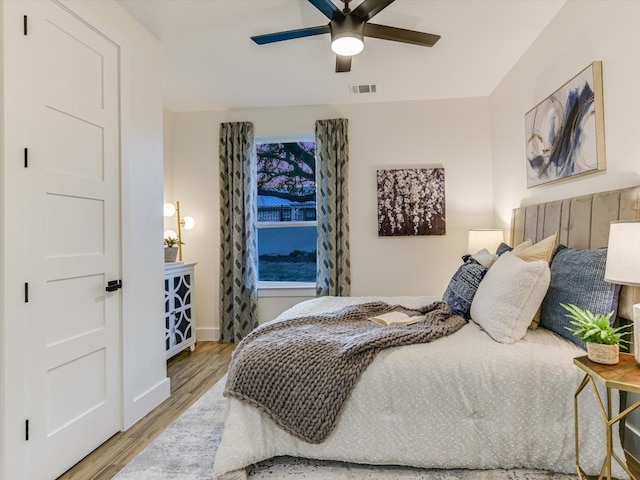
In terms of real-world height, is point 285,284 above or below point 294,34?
below

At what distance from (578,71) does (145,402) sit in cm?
357

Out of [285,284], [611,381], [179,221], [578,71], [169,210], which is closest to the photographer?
[611,381]

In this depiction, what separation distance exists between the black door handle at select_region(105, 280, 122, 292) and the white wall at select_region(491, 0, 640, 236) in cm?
292

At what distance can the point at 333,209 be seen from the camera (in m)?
3.91

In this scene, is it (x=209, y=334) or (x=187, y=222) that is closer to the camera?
(x=187, y=222)

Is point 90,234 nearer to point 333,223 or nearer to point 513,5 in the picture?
point 333,223

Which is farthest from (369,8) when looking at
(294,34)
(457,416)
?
(457,416)

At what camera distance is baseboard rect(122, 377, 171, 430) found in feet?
7.18

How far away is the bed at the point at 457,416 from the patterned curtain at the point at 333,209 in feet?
7.30

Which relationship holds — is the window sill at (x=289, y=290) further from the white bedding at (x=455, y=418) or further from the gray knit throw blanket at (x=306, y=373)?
the white bedding at (x=455, y=418)

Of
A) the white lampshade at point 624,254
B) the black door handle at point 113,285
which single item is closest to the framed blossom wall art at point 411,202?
the white lampshade at point 624,254

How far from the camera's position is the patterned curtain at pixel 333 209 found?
3.89 meters

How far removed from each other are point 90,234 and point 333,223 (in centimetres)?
243

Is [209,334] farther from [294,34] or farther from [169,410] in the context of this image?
[294,34]
